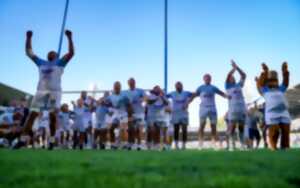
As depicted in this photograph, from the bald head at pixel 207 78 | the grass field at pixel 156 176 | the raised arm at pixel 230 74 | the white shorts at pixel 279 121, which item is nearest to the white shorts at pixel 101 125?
the bald head at pixel 207 78

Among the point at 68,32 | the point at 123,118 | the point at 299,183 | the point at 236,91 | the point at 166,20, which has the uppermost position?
the point at 166,20

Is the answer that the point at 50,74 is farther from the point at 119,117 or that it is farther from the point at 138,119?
the point at 138,119

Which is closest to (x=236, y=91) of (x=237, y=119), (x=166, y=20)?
(x=237, y=119)

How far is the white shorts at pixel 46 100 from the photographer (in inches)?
359

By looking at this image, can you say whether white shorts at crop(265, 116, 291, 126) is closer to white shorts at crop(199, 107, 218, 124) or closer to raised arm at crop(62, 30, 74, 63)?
white shorts at crop(199, 107, 218, 124)

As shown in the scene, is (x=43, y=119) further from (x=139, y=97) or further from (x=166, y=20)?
(x=166, y=20)

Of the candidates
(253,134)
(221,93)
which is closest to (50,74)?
(221,93)

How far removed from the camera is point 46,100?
9086 mm

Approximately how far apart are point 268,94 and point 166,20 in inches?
383

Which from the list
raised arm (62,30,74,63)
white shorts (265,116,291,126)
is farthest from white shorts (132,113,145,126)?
white shorts (265,116,291,126)

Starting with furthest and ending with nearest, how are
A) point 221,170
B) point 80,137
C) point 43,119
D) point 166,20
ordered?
point 166,20 → point 80,137 → point 43,119 → point 221,170

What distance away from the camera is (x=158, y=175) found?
357cm

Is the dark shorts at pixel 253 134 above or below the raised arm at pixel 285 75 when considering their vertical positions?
below

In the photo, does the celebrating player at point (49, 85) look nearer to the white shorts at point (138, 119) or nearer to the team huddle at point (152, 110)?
the team huddle at point (152, 110)
